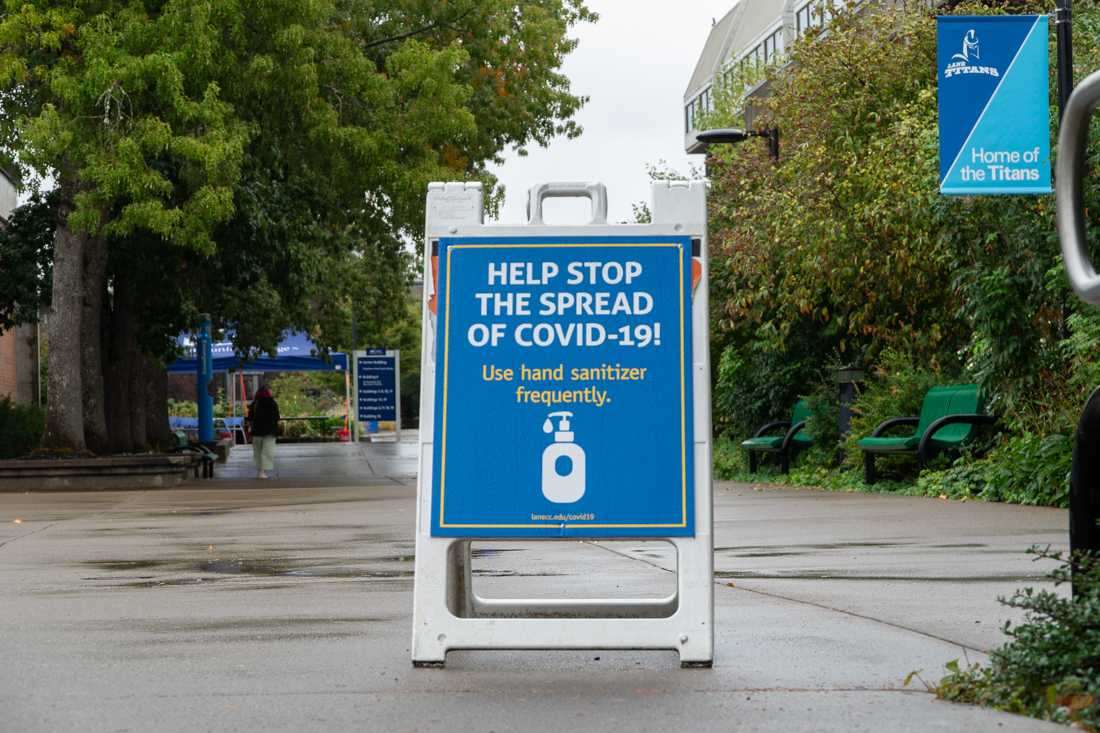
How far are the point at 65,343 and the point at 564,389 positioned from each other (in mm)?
19227

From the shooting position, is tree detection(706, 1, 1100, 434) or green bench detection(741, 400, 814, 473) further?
green bench detection(741, 400, 814, 473)

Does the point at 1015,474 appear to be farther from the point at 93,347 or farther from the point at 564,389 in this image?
the point at 93,347

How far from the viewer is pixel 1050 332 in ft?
49.1

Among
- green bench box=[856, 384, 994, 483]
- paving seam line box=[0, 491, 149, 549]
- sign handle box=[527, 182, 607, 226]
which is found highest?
A: sign handle box=[527, 182, 607, 226]

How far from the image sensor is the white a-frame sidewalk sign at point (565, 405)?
5.38 metres

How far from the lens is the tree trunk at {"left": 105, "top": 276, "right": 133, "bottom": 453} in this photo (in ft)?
92.4

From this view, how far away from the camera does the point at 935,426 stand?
52.2 feet

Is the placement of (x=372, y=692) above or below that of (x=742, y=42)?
below

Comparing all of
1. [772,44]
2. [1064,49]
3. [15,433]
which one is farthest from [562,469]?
[772,44]

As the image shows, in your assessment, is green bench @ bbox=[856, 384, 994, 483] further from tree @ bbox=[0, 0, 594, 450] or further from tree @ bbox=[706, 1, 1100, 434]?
tree @ bbox=[0, 0, 594, 450]

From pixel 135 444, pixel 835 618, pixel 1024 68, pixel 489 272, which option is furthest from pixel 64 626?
pixel 135 444

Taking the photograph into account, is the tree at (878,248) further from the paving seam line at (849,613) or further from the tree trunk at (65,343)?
the tree trunk at (65,343)

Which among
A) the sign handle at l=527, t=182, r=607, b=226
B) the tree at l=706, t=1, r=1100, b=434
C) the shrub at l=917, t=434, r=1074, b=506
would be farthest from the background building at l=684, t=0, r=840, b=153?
Result: the sign handle at l=527, t=182, r=607, b=226

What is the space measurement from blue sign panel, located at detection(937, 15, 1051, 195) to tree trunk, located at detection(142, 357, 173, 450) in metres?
20.9
